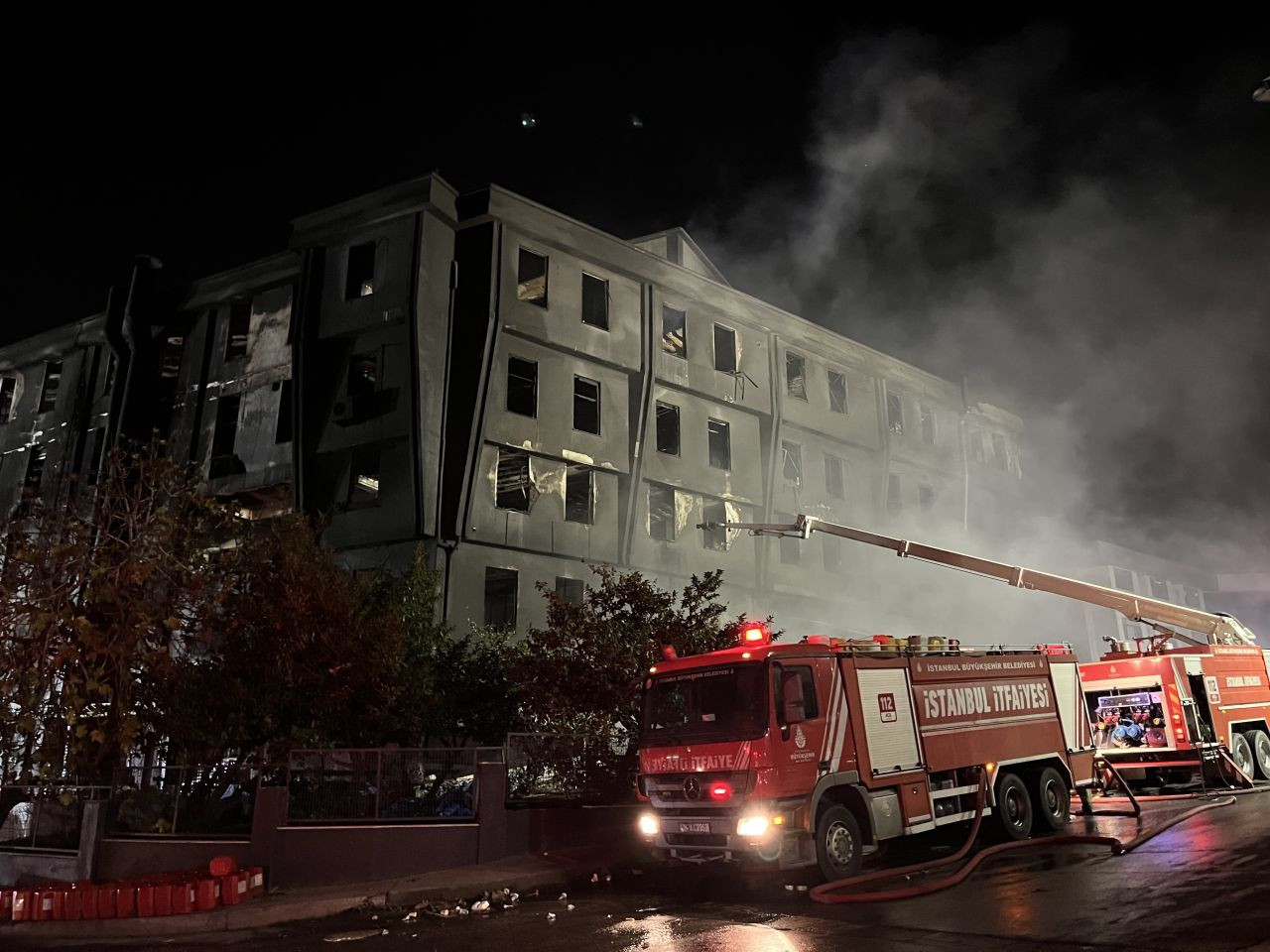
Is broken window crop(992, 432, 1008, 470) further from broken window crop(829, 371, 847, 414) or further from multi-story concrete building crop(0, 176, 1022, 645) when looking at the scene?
broken window crop(829, 371, 847, 414)

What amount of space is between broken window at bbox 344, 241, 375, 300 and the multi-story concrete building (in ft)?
0.23

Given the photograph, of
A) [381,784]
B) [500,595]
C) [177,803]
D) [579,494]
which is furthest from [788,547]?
[177,803]

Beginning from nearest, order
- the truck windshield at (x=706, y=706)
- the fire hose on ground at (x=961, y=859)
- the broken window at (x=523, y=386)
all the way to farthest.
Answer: the fire hose on ground at (x=961, y=859) → the truck windshield at (x=706, y=706) → the broken window at (x=523, y=386)

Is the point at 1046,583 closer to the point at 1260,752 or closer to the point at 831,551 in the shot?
the point at 1260,752

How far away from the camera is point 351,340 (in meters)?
25.6

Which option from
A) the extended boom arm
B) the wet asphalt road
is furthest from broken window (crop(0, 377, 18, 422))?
the wet asphalt road

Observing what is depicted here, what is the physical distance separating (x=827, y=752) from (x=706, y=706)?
1.49 meters

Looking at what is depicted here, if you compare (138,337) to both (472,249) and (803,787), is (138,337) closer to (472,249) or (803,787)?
(472,249)

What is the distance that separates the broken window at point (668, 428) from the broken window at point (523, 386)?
16.0 ft

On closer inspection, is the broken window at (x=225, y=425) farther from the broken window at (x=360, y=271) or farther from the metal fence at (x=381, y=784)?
the metal fence at (x=381, y=784)

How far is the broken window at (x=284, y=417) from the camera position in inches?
1066

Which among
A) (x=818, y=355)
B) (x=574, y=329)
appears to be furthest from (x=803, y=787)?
(x=818, y=355)

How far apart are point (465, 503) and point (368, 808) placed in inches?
469

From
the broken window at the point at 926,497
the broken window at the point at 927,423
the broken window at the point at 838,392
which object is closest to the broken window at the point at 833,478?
the broken window at the point at 838,392
